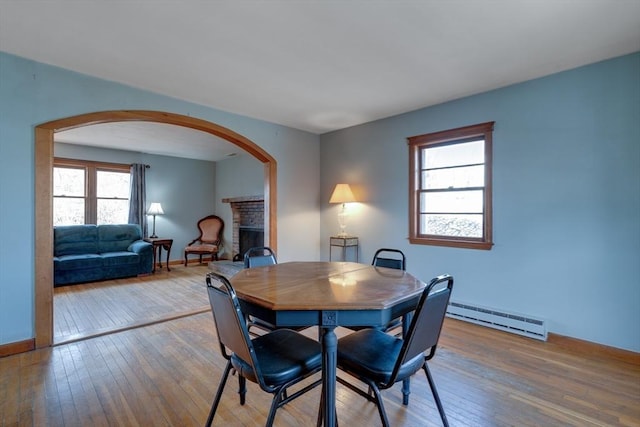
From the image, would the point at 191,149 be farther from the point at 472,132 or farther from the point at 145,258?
the point at 472,132

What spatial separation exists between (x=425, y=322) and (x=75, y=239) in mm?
6358

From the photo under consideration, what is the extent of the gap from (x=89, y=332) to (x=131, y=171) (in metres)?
4.30

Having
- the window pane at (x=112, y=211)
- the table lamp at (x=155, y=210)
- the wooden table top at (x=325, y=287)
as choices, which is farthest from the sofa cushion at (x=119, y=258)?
the wooden table top at (x=325, y=287)

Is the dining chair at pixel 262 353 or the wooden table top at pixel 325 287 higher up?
the wooden table top at pixel 325 287

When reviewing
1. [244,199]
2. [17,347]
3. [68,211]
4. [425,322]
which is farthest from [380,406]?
[68,211]

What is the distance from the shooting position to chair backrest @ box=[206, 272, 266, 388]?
4.30ft

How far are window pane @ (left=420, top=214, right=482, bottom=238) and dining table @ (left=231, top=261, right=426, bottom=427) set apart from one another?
1977 mm

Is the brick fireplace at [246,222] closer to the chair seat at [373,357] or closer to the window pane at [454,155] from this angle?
the window pane at [454,155]

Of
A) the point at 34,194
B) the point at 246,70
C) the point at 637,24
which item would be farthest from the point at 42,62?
the point at 637,24

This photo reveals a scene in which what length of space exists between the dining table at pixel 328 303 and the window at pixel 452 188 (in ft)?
6.48

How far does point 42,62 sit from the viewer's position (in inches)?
107

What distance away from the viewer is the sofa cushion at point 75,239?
5.31 m

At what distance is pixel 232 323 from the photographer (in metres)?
1.37

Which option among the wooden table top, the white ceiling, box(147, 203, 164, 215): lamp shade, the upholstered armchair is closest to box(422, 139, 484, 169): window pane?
the white ceiling
